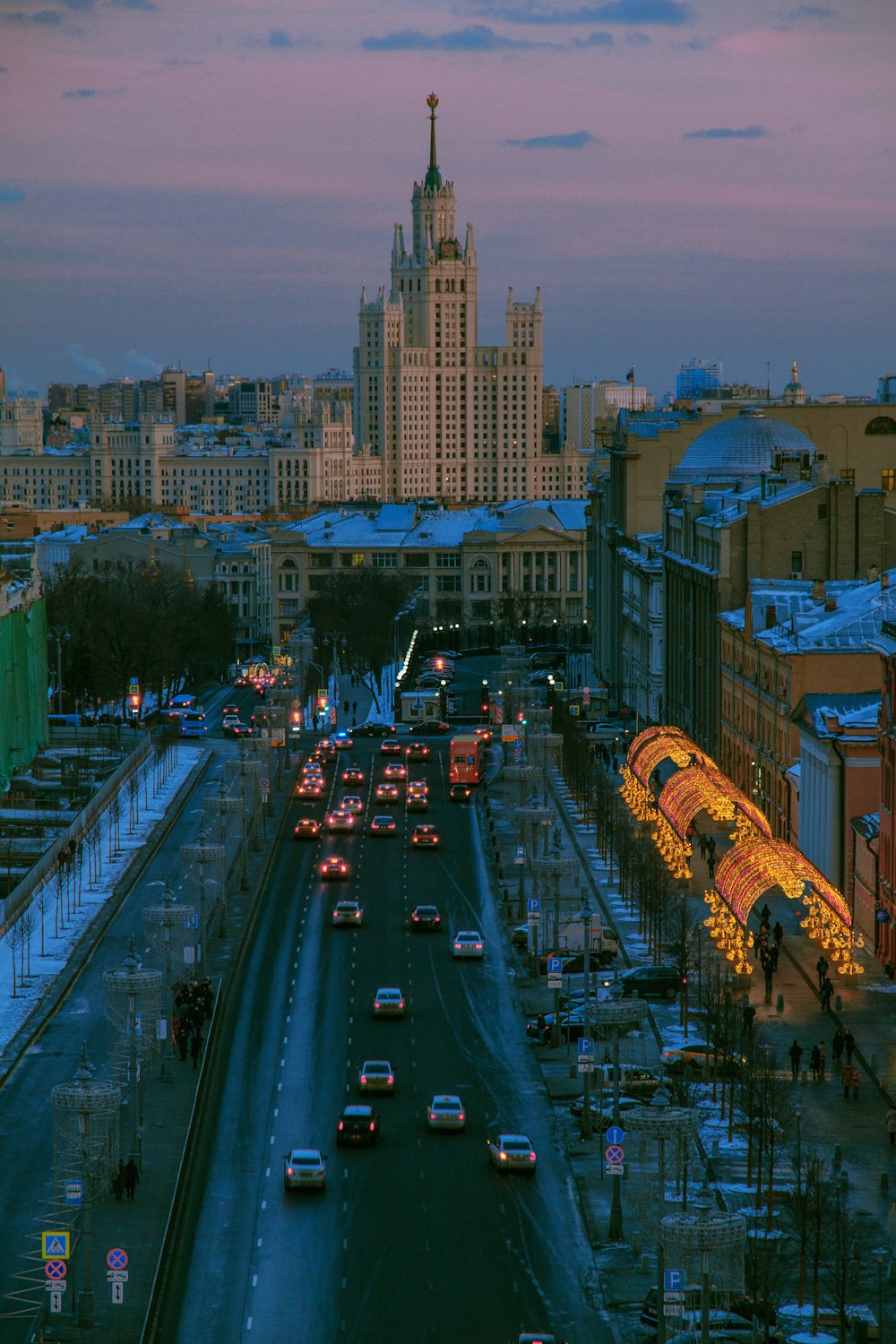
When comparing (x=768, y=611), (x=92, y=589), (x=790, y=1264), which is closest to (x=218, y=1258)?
(x=790, y=1264)

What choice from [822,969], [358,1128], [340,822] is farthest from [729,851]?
[340,822]

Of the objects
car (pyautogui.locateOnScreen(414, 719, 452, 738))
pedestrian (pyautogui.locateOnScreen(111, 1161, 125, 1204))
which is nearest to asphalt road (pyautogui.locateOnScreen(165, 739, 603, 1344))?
pedestrian (pyautogui.locateOnScreen(111, 1161, 125, 1204))

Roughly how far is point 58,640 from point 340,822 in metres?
47.6

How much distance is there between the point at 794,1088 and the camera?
157 ft

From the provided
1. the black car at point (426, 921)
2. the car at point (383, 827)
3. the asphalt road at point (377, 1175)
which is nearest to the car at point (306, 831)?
the car at point (383, 827)

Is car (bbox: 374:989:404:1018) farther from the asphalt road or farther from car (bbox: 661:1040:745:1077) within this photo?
car (bbox: 661:1040:745:1077)

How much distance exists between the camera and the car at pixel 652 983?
2259 inches

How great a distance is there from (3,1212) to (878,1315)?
1536cm

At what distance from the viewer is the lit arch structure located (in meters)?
58.6

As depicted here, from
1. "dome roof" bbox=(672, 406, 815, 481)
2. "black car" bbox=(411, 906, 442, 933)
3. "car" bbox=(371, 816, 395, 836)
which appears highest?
"dome roof" bbox=(672, 406, 815, 481)

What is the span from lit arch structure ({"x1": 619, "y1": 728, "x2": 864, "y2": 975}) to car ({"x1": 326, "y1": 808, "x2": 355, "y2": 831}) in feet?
33.6

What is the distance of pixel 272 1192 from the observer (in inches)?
1667

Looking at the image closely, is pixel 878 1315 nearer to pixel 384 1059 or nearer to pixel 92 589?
pixel 384 1059

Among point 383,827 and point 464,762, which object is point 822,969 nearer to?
point 383,827
